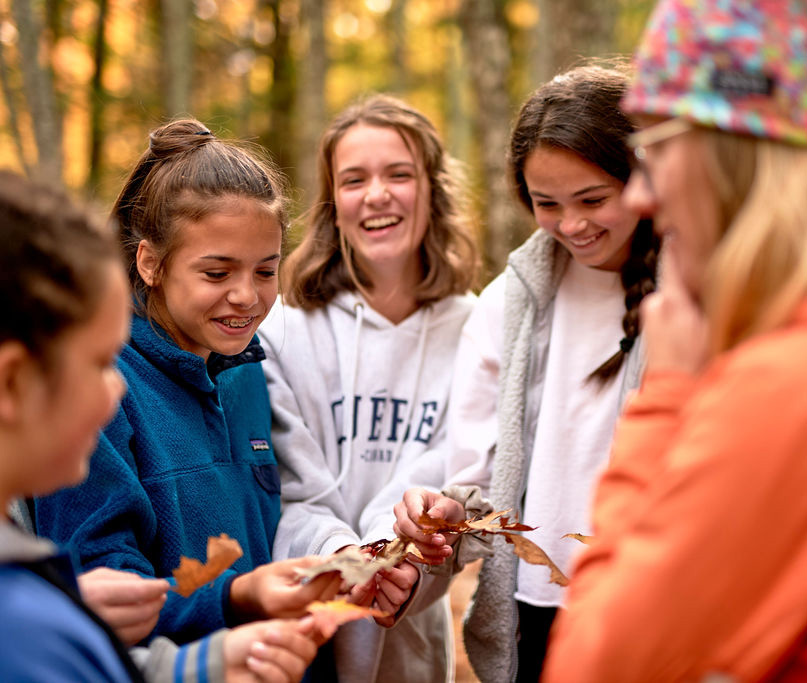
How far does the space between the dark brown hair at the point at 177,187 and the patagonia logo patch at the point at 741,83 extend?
1.55 meters

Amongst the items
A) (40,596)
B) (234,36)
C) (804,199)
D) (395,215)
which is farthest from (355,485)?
(234,36)

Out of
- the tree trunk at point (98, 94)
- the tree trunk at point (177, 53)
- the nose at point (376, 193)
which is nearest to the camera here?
the nose at point (376, 193)

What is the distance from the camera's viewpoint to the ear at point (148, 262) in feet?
8.27

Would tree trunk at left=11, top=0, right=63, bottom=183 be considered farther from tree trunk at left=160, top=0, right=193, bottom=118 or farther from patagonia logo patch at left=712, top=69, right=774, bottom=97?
patagonia logo patch at left=712, top=69, right=774, bottom=97

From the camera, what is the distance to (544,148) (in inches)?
110

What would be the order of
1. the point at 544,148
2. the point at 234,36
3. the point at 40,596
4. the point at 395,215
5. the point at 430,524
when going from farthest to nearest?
the point at 234,36 → the point at 395,215 → the point at 544,148 → the point at 430,524 → the point at 40,596

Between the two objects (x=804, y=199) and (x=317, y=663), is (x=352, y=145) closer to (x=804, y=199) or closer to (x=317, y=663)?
(x=317, y=663)

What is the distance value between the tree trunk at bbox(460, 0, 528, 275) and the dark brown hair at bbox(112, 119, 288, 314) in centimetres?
592

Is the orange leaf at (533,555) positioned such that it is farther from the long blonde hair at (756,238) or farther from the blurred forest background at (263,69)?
the blurred forest background at (263,69)

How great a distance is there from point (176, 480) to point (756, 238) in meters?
1.67

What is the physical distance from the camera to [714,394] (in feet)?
4.13

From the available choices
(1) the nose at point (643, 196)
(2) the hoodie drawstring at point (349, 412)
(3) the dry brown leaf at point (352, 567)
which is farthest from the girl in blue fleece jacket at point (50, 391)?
(2) the hoodie drawstring at point (349, 412)

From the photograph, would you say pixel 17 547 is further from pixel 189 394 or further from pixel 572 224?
pixel 572 224

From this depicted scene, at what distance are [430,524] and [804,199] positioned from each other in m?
1.39
